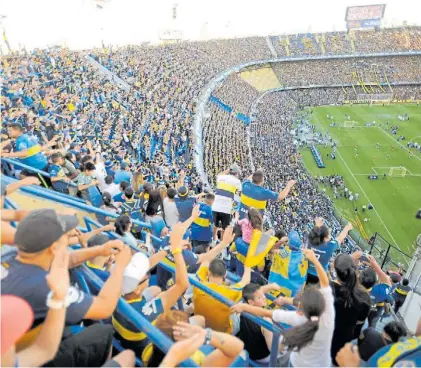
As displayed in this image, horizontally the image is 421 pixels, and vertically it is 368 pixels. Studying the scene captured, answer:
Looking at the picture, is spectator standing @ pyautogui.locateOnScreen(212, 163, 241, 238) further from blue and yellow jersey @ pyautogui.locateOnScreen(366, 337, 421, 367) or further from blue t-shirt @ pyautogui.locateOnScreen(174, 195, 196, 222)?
blue and yellow jersey @ pyautogui.locateOnScreen(366, 337, 421, 367)

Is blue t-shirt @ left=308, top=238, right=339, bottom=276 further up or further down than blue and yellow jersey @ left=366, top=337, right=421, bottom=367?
further down

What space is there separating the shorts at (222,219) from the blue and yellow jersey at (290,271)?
122 inches

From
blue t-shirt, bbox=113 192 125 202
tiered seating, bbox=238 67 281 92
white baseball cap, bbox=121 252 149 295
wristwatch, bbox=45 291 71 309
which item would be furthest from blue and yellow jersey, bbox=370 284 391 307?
tiered seating, bbox=238 67 281 92

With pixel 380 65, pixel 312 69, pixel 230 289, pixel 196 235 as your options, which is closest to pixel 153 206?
pixel 196 235

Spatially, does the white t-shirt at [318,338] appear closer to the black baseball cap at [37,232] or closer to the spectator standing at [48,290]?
the spectator standing at [48,290]

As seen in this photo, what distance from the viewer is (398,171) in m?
30.5

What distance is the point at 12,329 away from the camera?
161cm

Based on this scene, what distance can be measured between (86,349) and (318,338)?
1651 mm

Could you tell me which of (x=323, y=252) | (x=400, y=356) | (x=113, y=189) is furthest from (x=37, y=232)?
(x=113, y=189)

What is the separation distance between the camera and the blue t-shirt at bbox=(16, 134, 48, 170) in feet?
23.1

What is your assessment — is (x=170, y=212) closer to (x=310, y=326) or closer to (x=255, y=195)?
(x=255, y=195)

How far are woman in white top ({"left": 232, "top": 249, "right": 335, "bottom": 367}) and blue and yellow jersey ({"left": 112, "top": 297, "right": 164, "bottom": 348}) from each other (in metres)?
0.63

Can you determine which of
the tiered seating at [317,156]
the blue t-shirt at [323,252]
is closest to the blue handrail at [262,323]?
the blue t-shirt at [323,252]

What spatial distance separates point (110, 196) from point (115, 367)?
A: 15.0ft
